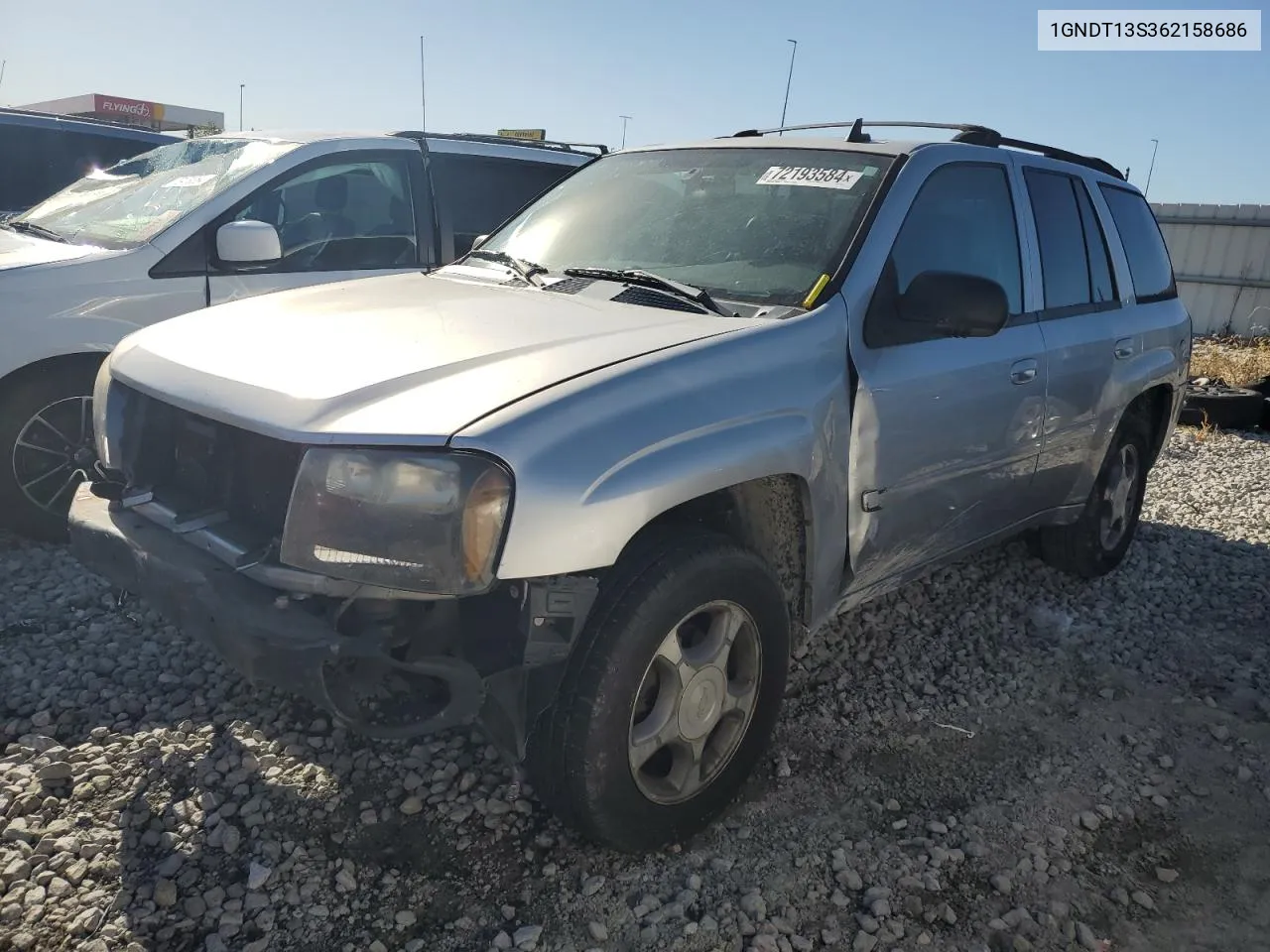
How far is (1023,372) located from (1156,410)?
1.85m

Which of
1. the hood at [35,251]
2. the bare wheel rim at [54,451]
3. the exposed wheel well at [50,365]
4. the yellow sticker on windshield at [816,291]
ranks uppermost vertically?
the yellow sticker on windshield at [816,291]

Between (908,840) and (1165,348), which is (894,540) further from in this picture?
(1165,348)

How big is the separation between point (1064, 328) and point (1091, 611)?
140cm

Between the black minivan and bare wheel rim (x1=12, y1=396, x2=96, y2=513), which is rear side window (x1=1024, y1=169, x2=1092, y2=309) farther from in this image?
the black minivan

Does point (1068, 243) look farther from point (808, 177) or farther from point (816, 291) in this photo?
point (816, 291)

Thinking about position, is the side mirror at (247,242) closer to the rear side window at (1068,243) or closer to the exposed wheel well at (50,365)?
the exposed wheel well at (50,365)

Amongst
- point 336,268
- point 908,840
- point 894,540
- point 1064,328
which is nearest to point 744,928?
point 908,840

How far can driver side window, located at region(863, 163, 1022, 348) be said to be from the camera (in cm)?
281

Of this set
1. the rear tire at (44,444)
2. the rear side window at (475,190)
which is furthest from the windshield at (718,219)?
the rear tire at (44,444)

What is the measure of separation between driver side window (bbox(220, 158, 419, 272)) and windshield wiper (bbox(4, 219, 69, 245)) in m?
0.89

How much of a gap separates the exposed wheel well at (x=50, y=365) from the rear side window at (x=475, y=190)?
1.65m

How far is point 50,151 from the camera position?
6.55 metres

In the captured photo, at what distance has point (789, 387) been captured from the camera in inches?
97.3

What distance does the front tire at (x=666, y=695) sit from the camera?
2.14m
